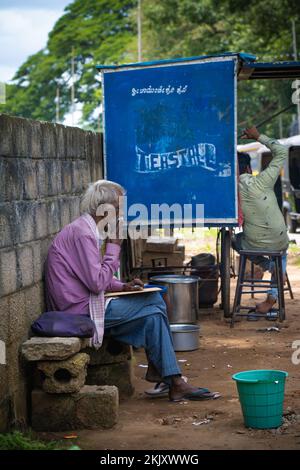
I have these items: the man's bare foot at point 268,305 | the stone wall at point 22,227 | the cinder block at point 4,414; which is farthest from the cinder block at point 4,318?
the man's bare foot at point 268,305

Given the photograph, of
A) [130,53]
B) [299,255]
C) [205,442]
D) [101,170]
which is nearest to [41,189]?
[205,442]

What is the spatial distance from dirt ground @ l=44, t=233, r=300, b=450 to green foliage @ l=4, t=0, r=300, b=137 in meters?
19.8

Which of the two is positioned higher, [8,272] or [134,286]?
[8,272]

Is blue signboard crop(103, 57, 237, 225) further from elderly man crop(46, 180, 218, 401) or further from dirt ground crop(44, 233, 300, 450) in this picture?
elderly man crop(46, 180, 218, 401)

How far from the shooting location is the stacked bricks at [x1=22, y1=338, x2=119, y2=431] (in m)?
5.93

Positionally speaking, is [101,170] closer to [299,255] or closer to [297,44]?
[299,255]

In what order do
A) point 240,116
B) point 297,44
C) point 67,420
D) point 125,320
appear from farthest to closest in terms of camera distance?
point 240,116 → point 297,44 → point 125,320 → point 67,420

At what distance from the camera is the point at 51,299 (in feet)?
21.8

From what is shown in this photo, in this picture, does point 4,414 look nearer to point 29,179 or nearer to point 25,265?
point 25,265

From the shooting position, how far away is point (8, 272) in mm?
5812

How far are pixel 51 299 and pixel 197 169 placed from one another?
370 centimetres

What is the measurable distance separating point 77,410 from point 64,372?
26 centimetres
